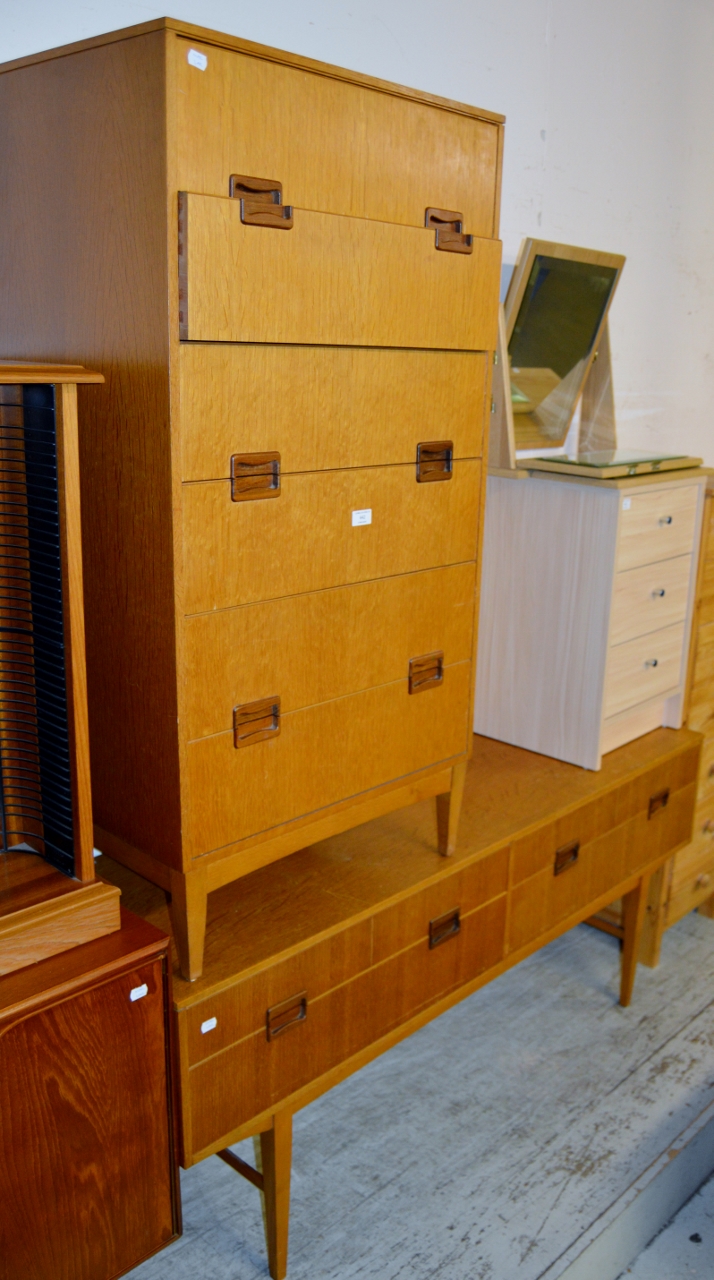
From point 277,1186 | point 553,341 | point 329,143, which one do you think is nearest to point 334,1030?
point 277,1186

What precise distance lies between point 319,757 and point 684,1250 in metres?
1.48

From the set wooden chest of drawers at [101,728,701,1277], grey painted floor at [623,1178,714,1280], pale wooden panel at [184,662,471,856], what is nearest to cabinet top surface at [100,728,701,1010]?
wooden chest of drawers at [101,728,701,1277]

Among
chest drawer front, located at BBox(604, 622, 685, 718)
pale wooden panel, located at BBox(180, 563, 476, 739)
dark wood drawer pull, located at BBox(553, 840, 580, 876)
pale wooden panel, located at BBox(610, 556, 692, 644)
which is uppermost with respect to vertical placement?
pale wooden panel, located at BBox(180, 563, 476, 739)

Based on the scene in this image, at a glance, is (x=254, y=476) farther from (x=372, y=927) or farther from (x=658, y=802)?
(x=658, y=802)

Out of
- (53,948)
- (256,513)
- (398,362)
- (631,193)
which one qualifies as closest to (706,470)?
(631,193)

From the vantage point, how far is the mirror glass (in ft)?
9.43

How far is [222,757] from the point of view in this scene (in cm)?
166

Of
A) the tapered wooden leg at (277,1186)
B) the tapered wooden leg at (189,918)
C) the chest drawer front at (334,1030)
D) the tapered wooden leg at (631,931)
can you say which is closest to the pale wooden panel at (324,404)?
the tapered wooden leg at (189,918)

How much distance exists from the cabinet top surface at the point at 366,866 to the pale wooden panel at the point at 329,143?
48.8 inches

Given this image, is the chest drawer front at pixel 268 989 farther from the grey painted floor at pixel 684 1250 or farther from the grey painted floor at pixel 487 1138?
the grey painted floor at pixel 684 1250

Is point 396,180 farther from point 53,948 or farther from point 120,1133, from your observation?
point 120,1133

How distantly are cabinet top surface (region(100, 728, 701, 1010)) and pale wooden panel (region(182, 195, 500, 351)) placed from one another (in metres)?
1.04

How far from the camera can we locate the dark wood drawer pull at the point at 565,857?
2541 millimetres

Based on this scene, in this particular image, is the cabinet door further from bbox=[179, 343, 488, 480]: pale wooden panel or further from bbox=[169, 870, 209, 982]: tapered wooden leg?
bbox=[179, 343, 488, 480]: pale wooden panel
